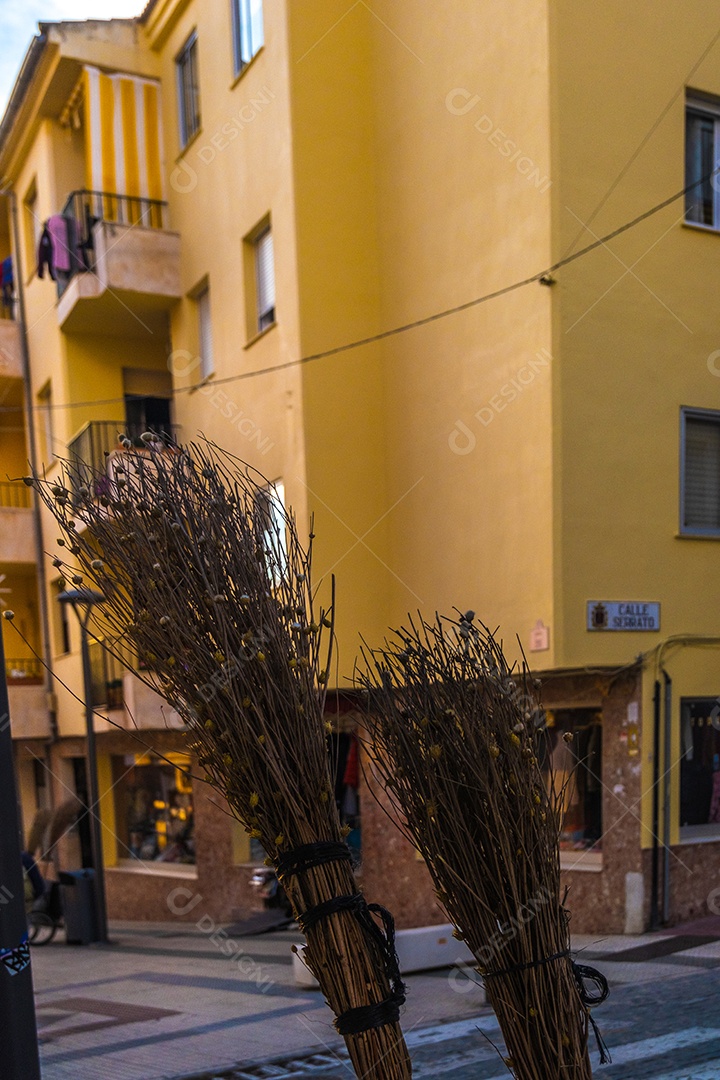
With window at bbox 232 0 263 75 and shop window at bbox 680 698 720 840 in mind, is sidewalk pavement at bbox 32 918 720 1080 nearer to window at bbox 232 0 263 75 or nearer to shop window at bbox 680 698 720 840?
shop window at bbox 680 698 720 840

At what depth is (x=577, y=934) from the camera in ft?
35.5

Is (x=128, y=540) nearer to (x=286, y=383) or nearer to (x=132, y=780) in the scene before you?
(x=286, y=383)

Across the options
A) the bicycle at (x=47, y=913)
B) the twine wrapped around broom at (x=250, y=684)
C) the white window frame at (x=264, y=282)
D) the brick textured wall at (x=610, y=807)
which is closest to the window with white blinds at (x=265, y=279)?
the white window frame at (x=264, y=282)

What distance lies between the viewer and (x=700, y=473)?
38.0 ft

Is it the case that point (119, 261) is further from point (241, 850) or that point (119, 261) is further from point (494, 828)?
point (494, 828)

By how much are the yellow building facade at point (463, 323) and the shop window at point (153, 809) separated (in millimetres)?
151

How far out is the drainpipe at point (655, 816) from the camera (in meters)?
10.5

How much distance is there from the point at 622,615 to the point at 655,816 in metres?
1.91

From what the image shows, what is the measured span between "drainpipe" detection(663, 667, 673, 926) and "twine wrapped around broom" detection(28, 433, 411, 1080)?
8207mm

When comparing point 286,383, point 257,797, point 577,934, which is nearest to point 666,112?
point 286,383

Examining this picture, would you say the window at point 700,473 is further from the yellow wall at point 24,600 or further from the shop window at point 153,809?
the yellow wall at point 24,600

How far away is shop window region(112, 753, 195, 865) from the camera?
17.3m

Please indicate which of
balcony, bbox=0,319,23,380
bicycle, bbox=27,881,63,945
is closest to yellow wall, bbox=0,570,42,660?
balcony, bbox=0,319,23,380

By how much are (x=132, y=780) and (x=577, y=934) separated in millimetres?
10139
